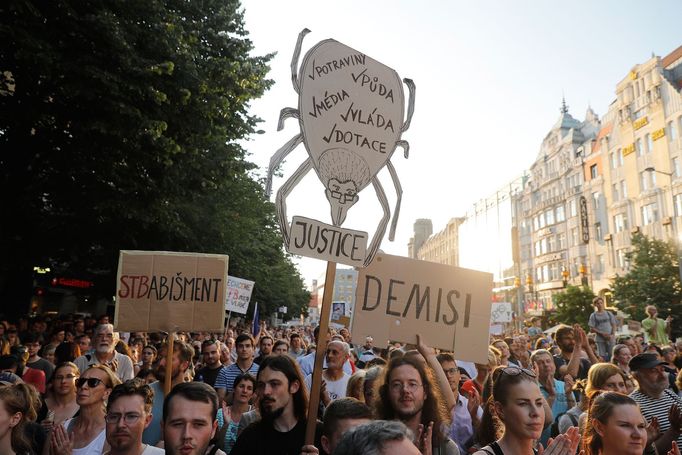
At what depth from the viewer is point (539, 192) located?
223 ft

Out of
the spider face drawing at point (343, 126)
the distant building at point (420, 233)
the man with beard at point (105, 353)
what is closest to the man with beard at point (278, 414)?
the spider face drawing at point (343, 126)

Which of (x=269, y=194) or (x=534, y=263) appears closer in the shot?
(x=269, y=194)

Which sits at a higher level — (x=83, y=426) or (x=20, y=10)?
(x=20, y=10)

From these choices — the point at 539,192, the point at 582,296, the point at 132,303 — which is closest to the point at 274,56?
the point at 132,303

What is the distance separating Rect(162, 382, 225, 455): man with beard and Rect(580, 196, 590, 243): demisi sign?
56424 millimetres

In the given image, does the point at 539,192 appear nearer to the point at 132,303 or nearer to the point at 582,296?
the point at 582,296

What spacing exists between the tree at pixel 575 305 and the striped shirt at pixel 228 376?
3720 centimetres

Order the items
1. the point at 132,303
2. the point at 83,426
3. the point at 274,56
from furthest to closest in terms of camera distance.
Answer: the point at 274,56
the point at 132,303
the point at 83,426

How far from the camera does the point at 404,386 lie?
357 cm

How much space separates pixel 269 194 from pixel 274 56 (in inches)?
562

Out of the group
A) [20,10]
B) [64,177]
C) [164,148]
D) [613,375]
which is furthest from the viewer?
[64,177]

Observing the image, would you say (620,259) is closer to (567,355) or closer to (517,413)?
(567,355)

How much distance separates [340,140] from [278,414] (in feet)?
6.30

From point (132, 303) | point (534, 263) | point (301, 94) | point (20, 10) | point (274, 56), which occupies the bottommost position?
point (132, 303)
